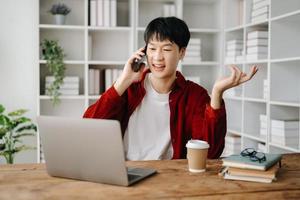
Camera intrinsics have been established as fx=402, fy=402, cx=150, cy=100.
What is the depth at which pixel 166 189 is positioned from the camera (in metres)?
1.28

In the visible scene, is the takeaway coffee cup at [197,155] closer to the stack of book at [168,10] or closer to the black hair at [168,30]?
the black hair at [168,30]

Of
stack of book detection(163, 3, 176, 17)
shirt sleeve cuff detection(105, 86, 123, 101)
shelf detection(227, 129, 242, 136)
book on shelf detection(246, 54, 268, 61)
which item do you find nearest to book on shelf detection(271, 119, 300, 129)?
book on shelf detection(246, 54, 268, 61)

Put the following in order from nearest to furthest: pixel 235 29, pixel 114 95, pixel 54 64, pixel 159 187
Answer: pixel 159 187
pixel 114 95
pixel 54 64
pixel 235 29

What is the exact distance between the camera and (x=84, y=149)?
52.7 inches

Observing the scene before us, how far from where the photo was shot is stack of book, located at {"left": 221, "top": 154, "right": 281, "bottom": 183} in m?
1.38

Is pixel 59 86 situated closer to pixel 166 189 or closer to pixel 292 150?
pixel 292 150

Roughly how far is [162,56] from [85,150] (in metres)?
0.86

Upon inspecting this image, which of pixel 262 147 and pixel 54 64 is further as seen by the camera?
pixel 54 64

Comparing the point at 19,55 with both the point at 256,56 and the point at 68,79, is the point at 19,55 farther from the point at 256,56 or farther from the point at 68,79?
the point at 256,56

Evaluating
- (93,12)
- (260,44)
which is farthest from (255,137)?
(93,12)

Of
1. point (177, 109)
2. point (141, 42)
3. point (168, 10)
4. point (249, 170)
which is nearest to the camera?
point (249, 170)

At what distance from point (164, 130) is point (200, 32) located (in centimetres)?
261

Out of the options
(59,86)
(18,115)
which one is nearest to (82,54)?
(59,86)

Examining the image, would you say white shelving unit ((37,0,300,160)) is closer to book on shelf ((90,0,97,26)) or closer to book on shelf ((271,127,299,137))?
book on shelf ((90,0,97,26))
